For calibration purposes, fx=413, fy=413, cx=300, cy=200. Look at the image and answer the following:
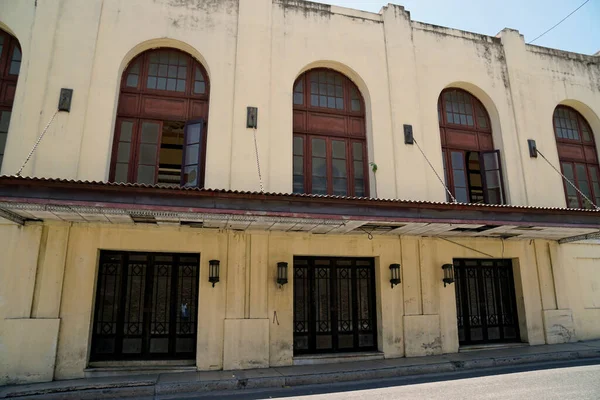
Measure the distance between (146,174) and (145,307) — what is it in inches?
131

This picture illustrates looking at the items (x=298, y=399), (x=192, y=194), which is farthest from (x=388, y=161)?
(x=298, y=399)

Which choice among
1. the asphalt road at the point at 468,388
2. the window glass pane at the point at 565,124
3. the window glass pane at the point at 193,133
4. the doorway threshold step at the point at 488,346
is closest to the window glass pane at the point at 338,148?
the window glass pane at the point at 193,133

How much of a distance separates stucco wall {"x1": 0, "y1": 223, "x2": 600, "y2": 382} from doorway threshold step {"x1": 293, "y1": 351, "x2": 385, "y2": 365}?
24 centimetres

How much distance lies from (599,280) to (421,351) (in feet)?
22.9

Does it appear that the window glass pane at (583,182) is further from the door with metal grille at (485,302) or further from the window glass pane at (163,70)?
the window glass pane at (163,70)

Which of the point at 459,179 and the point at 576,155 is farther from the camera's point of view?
the point at 576,155

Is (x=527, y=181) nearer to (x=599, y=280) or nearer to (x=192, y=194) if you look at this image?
(x=599, y=280)

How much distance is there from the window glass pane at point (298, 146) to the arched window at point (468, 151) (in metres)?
4.54

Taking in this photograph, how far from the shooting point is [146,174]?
10.6 metres

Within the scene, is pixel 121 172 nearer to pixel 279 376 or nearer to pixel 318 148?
pixel 318 148

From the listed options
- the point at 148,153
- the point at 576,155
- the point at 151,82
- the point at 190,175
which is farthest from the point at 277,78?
the point at 576,155

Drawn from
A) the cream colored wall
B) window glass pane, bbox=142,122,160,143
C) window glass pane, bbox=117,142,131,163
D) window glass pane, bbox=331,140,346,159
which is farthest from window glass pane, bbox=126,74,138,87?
window glass pane, bbox=331,140,346,159

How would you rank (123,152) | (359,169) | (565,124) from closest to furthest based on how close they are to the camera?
(123,152)
(359,169)
(565,124)

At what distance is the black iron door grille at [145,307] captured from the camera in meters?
9.77
